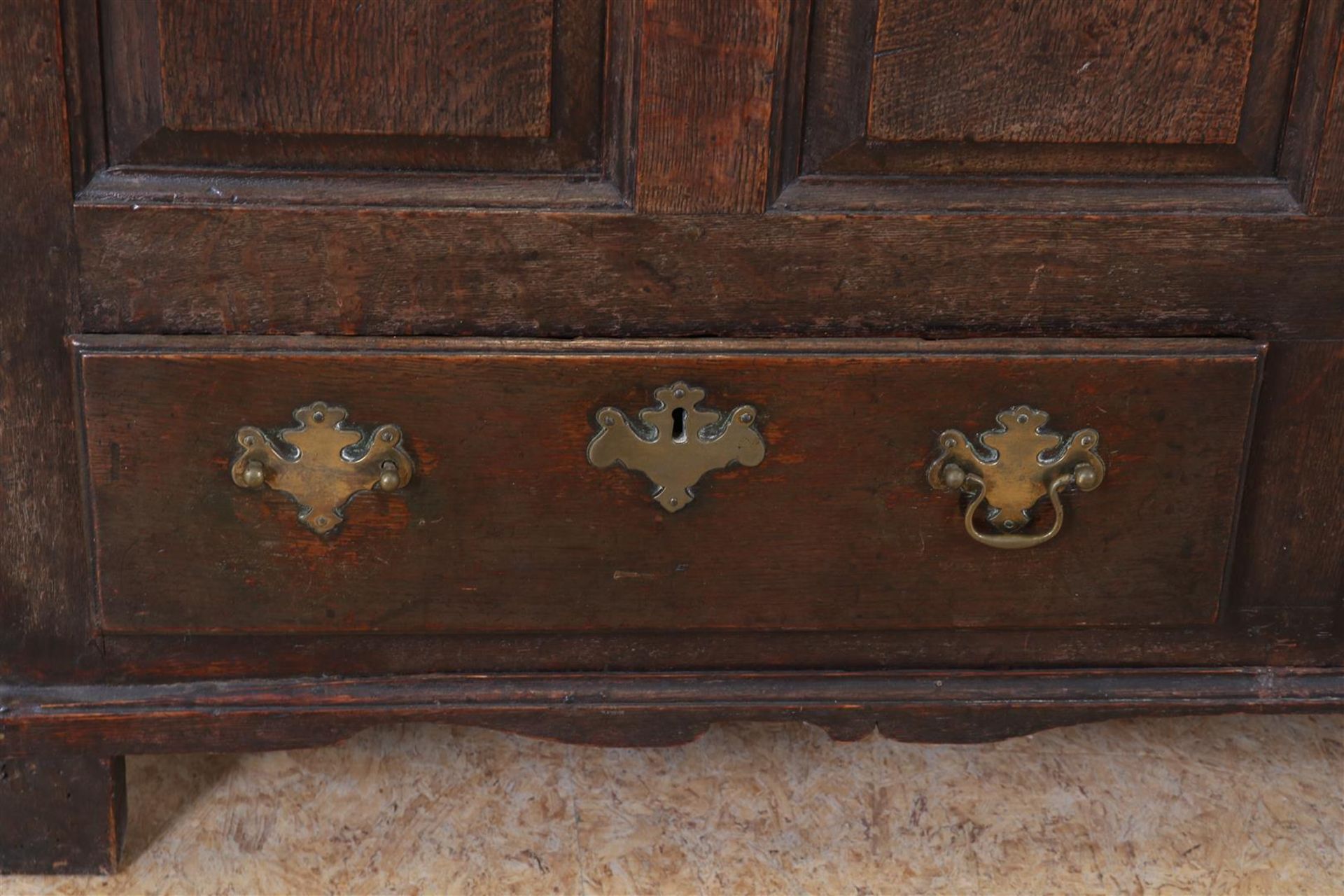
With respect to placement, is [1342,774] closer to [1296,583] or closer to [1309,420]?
[1296,583]

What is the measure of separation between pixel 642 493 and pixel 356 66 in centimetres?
39

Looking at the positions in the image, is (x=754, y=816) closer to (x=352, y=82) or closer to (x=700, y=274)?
(x=700, y=274)

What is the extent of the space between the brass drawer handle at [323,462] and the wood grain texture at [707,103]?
27cm

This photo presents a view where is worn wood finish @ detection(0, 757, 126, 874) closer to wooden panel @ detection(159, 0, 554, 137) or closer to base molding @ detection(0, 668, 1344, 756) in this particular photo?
base molding @ detection(0, 668, 1344, 756)

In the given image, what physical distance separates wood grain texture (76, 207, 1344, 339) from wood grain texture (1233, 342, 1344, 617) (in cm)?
4

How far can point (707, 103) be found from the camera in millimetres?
965

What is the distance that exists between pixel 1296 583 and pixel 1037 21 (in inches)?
21.1

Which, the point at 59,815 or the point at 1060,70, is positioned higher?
the point at 1060,70

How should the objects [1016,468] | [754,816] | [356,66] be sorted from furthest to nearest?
1. [754,816]
2. [1016,468]
3. [356,66]

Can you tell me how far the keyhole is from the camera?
40.4 inches

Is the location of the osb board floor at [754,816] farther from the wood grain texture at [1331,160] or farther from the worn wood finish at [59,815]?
the wood grain texture at [1331,160]

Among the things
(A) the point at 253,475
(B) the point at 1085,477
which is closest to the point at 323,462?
(A) the point at 253,475

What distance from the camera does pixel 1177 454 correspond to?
1062mm

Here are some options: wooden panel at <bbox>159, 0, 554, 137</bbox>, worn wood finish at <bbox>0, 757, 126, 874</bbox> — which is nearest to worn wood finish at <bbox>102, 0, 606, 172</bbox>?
wooden panel at <bbox>159, 0, 554, 137</bbox>
